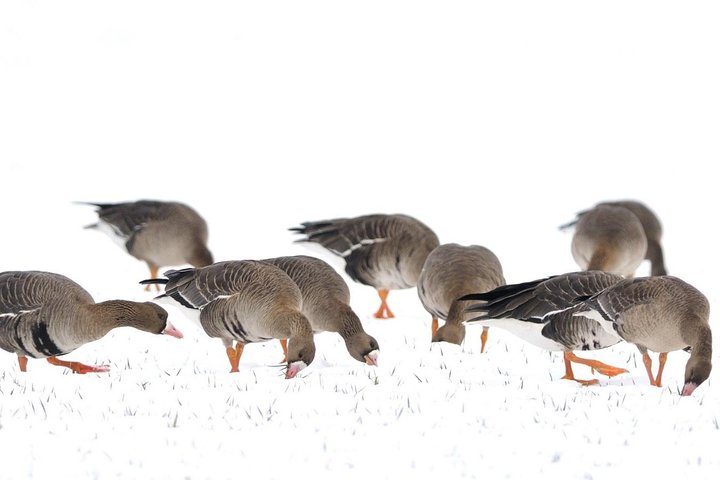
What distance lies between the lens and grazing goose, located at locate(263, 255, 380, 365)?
11328mm

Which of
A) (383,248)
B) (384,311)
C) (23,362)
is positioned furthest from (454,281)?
(23,362)

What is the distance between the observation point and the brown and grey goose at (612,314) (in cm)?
987

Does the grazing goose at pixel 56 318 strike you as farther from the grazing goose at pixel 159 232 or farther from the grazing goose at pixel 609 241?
the grazing goose at pixel 609 241

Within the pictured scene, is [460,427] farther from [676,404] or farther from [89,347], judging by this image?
[89,347]

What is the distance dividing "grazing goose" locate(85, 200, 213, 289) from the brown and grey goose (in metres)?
9.04

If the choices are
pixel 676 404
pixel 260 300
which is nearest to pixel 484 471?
pixel 676 404

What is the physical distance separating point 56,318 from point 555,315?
5.82 meters

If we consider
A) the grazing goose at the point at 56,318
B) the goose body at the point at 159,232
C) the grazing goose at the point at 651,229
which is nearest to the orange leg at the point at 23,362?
the grazing goose at the point at 56,318

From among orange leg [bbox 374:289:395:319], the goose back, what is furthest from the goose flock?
orange leg [bbox 374:289:395:319]

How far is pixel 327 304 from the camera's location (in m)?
12.0

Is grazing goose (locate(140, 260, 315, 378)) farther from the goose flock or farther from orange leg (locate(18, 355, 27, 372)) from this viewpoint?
orange leg (locate(18, 355, 27, 372))

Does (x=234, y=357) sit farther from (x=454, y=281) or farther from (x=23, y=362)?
(x=454, y=281)

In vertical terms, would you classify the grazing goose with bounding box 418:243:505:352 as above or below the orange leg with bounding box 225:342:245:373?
above

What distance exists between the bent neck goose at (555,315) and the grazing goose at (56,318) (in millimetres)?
4011
